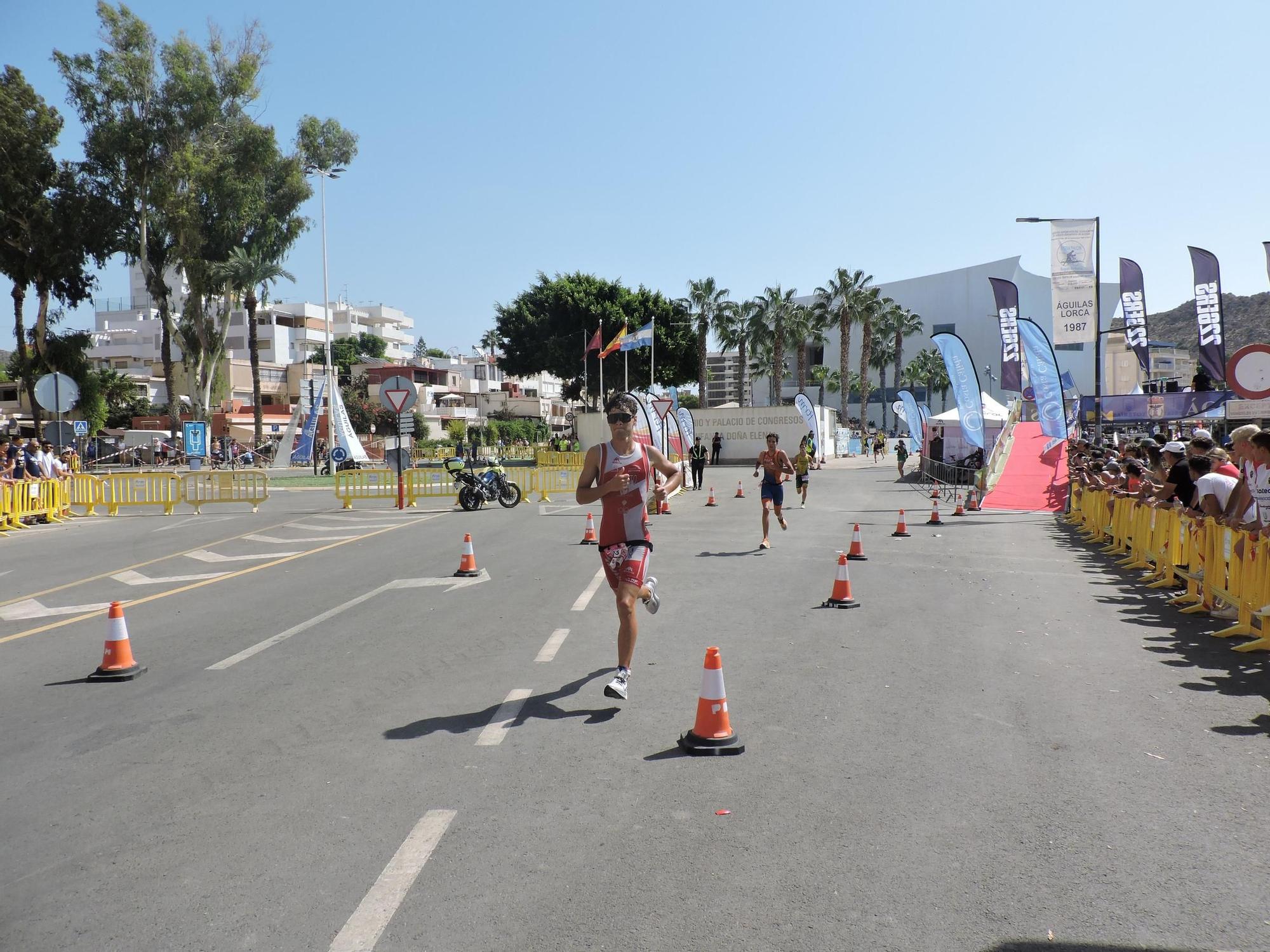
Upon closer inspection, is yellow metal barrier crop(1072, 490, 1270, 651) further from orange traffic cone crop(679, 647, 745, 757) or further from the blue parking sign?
the blue parking sign

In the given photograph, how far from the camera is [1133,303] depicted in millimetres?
34062

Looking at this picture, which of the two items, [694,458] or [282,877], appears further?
[694,458]

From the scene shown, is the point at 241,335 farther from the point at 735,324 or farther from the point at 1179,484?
the point at 1179,484

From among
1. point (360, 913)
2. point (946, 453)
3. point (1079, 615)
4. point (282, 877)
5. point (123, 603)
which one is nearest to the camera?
point (360, 913)

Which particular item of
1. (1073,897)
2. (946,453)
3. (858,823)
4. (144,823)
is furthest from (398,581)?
(946,453)

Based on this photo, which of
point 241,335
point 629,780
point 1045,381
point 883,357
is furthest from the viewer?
point 883,357

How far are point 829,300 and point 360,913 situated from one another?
251 feet

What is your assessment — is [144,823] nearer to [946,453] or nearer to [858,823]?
[858,823]

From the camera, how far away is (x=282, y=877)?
368 cm

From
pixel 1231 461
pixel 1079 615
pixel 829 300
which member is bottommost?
pixel 1079 615

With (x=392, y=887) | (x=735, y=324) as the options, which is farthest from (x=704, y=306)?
(x=392, y=887)

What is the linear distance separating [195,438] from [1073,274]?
3819cm

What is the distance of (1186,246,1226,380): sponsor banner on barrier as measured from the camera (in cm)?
2625

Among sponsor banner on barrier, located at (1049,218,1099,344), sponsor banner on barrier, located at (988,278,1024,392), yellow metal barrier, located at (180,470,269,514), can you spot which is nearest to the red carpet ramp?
sponsor banner on barrier, located at (988,278,1024,392)
